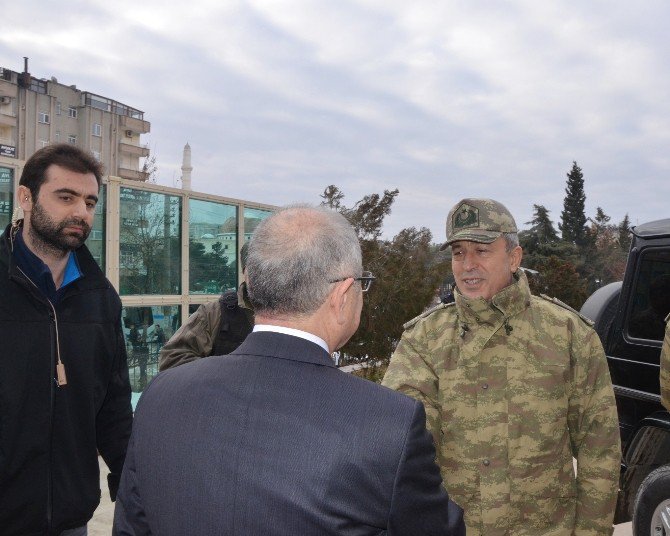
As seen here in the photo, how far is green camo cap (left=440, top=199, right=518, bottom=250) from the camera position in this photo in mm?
2605

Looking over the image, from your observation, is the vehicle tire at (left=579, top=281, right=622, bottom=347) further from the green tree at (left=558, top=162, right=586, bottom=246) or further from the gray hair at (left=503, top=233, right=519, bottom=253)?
the green tree at (left=558, top=162, right=586, bottom=246)

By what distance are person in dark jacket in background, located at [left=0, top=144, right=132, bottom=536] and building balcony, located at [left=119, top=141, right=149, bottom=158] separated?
56314 millimetres

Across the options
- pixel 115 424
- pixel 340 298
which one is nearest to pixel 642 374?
pixel 115 424

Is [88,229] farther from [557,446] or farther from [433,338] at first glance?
[557,446]

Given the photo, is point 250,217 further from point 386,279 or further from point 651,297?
point 651,297

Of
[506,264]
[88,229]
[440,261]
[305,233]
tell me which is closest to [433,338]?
[506,264]

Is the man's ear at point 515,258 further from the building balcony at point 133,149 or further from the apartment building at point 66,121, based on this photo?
the building balcony at point 133,149

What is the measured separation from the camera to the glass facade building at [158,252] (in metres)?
12.3

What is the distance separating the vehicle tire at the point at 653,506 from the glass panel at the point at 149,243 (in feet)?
34.6

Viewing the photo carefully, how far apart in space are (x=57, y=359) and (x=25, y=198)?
649 mm

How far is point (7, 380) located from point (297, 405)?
4.74ft

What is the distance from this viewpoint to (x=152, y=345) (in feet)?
43.4

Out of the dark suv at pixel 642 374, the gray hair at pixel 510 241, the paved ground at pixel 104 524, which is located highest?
the gray hair at pixel 510 241

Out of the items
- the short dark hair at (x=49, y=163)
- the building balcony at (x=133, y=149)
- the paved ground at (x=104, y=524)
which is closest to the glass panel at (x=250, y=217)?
the paved ground at (x=104, y=524)
